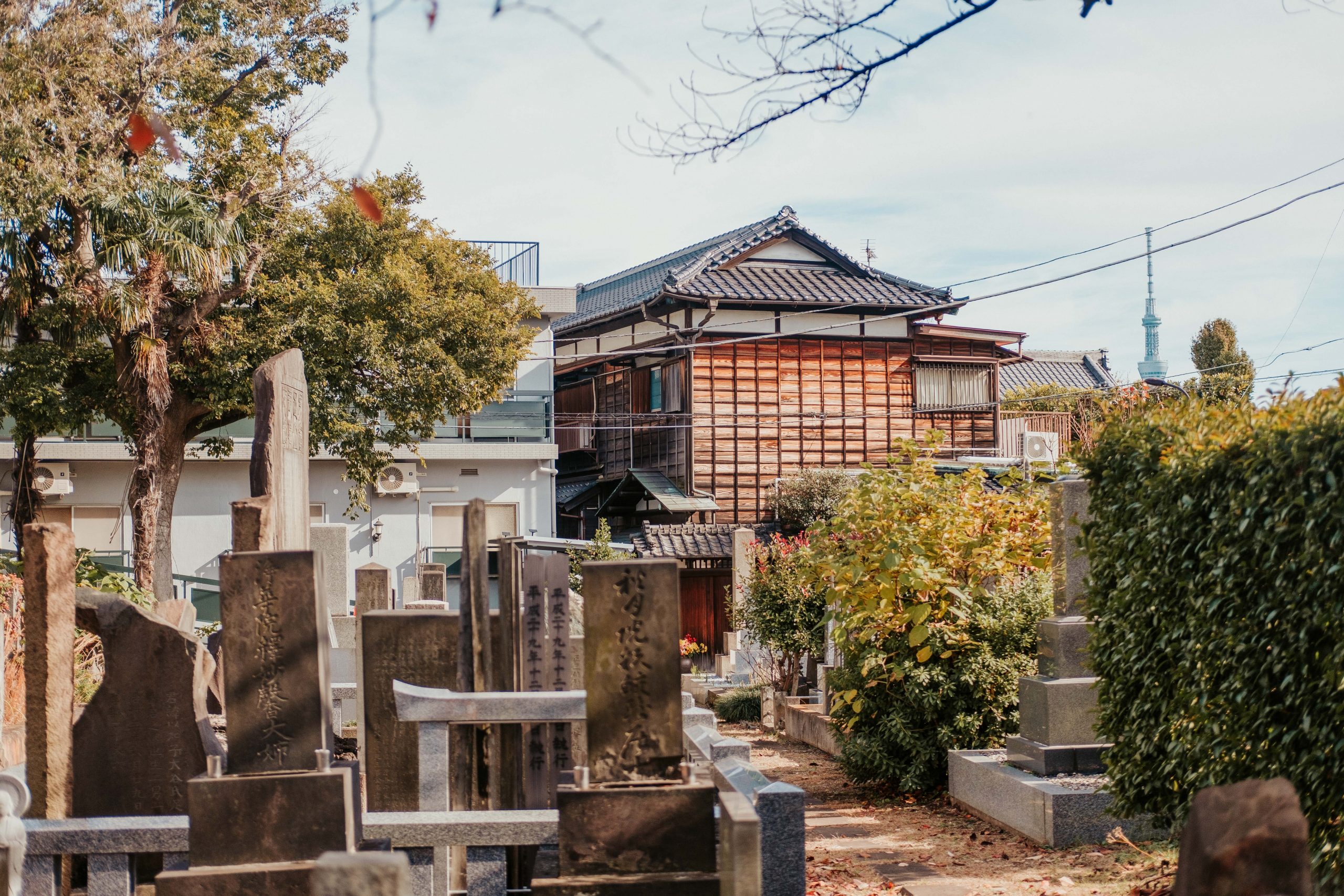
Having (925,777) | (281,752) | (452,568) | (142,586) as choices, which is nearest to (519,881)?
(281,752)

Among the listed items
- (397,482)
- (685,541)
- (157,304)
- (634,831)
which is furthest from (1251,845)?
(397,482)

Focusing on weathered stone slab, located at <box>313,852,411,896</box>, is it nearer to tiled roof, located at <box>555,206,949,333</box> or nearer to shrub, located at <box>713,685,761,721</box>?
shrub, located at <box>713,685,761,721</box>

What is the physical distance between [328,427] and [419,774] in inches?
523

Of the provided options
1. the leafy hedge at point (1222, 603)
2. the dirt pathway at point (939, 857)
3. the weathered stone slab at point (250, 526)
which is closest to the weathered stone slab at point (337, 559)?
the dirt pathway at point (939, 857)

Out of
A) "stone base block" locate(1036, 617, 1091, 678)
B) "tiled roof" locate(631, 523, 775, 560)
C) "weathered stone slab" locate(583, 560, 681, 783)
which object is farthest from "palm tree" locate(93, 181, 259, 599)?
"weathered stone slab" locate(583, 560, 681, 783)

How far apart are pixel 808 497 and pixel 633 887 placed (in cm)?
2138

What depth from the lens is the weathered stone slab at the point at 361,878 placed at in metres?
2.02

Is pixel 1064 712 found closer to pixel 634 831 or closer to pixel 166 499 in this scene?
pixel 634 831

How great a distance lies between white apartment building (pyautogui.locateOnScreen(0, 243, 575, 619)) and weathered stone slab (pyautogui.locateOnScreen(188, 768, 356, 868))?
66.3ft

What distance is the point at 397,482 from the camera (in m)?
25.6

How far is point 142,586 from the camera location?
1630 centimetres

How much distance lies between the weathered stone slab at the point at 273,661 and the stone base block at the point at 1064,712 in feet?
19.0

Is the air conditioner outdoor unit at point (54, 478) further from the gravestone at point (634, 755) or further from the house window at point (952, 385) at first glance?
the gravestone at point (634, 755)

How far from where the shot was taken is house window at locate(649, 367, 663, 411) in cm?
2816
